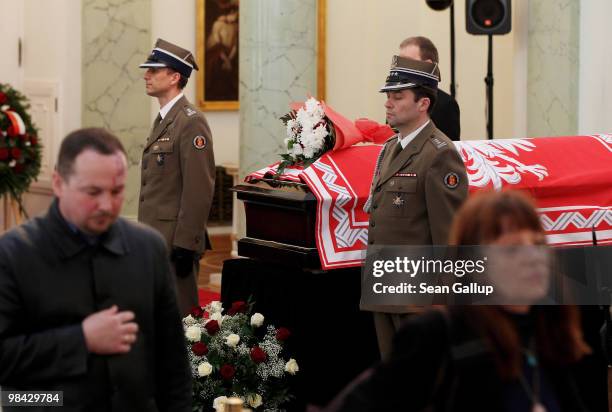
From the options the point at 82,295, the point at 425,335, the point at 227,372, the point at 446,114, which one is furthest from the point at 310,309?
the point at 425,335

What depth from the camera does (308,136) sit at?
511 centimetres

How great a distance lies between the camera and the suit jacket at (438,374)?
6.52 feet

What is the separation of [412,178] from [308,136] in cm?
81

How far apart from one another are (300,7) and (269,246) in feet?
11.2

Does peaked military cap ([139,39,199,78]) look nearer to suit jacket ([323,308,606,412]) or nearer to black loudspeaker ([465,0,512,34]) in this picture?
black loudspeaker ([465,0,512,34])

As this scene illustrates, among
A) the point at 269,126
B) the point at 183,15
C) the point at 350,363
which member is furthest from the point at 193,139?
the point at 183,15

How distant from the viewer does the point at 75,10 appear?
1087 centimetres

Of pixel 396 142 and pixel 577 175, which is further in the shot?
pixel 577 175

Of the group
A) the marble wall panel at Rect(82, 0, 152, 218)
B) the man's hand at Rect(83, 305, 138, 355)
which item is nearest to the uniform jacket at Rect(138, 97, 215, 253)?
the man's hand at Rect(83, 305, 138, 355)

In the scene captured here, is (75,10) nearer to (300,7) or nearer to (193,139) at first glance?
(300,7)

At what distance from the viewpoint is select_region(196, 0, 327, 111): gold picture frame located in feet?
38.7

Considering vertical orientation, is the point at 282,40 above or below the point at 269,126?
above

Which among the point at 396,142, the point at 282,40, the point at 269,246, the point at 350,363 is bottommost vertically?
the point at 350,363

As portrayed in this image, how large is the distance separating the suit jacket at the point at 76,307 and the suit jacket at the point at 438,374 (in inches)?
30.3
